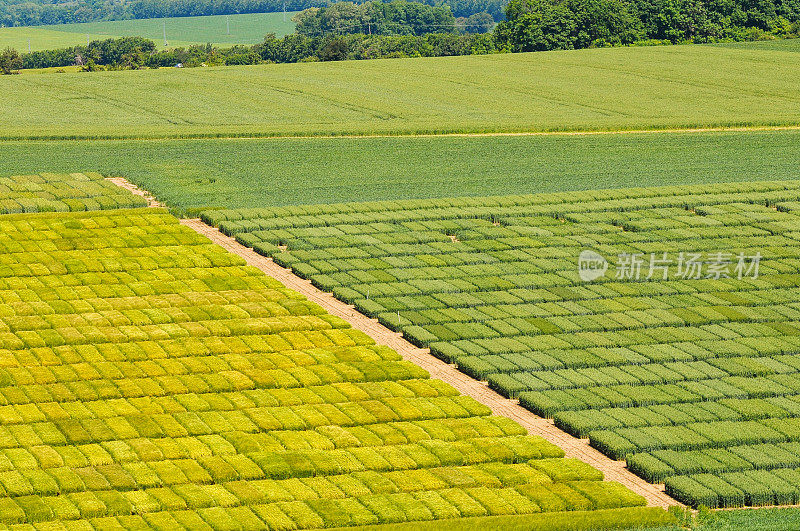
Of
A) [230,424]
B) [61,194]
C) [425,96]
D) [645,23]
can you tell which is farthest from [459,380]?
[645,23]

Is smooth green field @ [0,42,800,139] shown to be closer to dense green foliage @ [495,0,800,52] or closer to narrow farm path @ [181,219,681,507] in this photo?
dense green foliage @ [495,0,800,52]

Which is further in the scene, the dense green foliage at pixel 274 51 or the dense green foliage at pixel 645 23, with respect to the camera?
the dense green foliage at pixel 274 51

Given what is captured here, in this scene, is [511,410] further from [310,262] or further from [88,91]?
[88,91]

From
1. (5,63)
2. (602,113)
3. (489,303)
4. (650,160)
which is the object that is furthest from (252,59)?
(489,303)

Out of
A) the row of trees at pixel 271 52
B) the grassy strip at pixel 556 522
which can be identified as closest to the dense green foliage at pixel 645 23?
the row of trees at pixel 271 52

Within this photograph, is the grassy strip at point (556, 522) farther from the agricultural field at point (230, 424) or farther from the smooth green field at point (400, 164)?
the smooth green field at point (400, 164)
